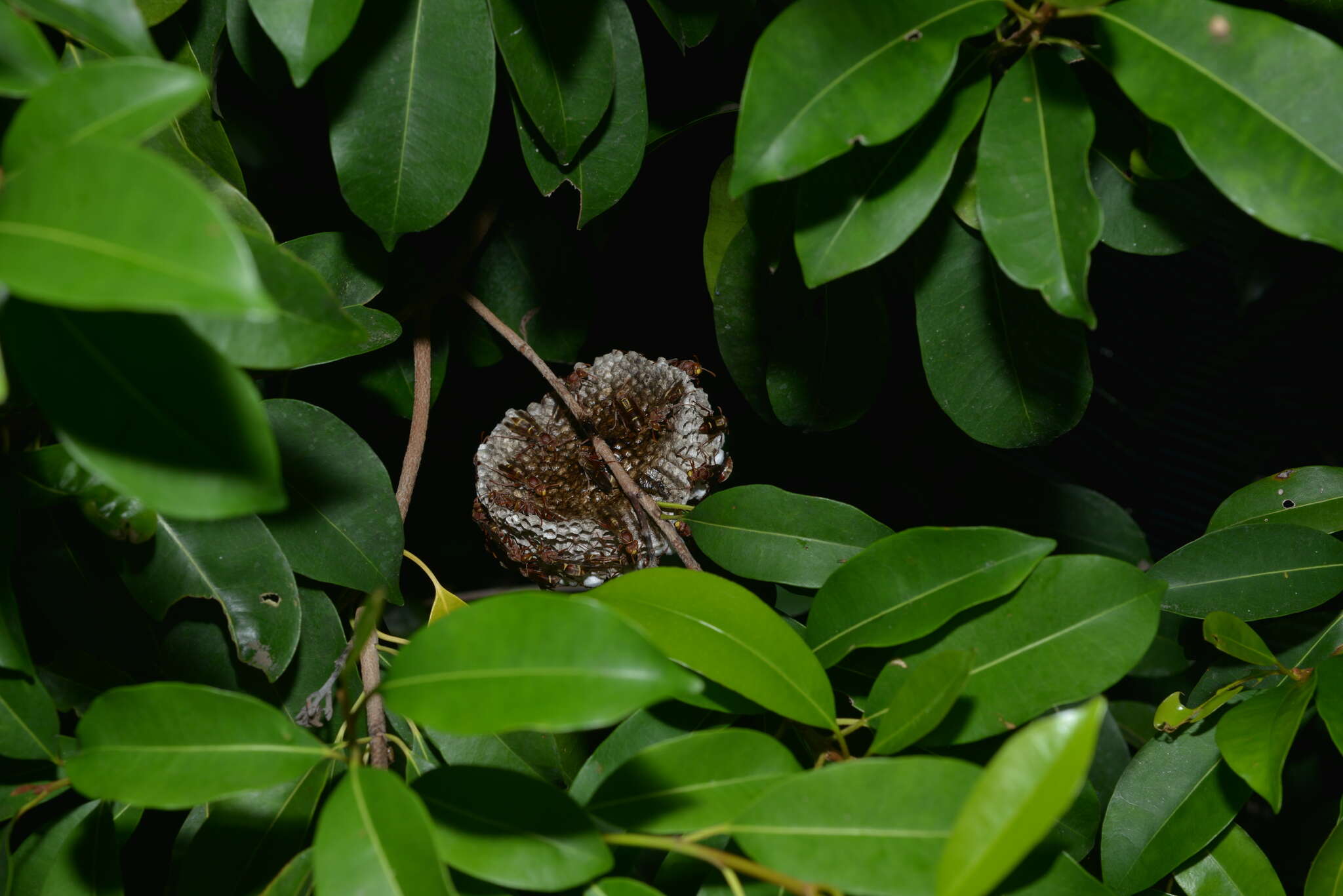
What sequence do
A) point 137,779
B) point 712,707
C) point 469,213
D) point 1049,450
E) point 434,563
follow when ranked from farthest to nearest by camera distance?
point 1049,450 → point 434,563 → point 469,213 → point 712,707 → point 137,779

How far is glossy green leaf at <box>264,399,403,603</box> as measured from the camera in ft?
2.66

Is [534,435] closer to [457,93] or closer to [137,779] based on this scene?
[457,93]

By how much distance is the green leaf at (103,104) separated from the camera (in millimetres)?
419

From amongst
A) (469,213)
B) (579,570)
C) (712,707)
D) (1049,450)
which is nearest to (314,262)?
(469,213)

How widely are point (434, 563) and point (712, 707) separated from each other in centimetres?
95

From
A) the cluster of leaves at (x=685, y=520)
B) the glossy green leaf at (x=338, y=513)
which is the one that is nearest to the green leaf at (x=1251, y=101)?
the cluster of leaves at (x=685, y=520)

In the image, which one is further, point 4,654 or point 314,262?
point 314,262

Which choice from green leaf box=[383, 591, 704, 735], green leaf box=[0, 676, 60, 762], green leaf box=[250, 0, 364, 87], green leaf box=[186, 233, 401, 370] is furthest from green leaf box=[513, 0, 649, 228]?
green leaf box=[0, 676, 60, 762]

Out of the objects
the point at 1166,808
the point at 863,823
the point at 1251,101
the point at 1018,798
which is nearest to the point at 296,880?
the point at 863,823

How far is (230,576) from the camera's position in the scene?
772 mm

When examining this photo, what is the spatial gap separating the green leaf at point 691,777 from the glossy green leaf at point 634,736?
0.09m

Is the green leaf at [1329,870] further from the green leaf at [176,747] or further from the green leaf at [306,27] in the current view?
the green leaf at [306,27]

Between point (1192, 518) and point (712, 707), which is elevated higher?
point (712, 707)

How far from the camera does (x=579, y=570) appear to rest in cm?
113
